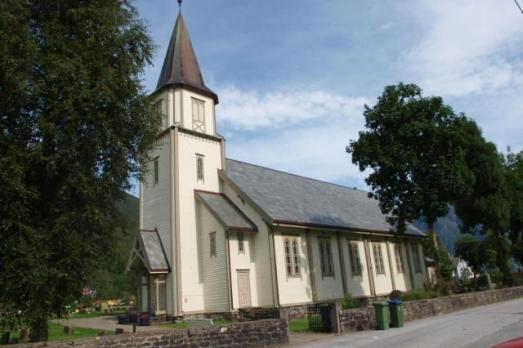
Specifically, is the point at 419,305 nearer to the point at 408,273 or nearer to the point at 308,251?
the point at 308,251

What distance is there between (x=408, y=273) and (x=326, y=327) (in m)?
21.6

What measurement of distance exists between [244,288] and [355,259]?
10024 millimetres

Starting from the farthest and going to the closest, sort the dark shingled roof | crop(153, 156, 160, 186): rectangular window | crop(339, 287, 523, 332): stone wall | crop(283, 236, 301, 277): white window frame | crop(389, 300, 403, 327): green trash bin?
crop(153, 156, 160, 186): rectangular window → the dark shingled roof → crop(283, 236, 301, 277): white window frame → crop(389, 300, 403, 327): green trash bin → crop(339, 287, 523, 332): stone wall

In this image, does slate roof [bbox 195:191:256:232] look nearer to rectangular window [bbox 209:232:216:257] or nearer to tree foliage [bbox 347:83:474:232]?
rectangular window [bbox 209:232:216:257]

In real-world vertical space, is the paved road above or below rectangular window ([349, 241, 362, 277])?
below

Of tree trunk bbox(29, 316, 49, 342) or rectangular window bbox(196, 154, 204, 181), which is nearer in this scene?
tree trunk bbox(29, 316, 49, 342)

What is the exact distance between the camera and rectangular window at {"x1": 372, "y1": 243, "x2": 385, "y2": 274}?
3309 cm

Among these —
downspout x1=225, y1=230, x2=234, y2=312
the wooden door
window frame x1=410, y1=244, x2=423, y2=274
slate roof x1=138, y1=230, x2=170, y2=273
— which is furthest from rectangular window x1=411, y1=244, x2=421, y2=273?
slate roof x1=138, y1=230, x2=170, y2=273

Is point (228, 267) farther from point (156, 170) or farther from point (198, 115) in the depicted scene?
point (198, 115)

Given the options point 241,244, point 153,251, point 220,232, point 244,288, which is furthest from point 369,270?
point 153,251

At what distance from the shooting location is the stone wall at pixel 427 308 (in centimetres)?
1722

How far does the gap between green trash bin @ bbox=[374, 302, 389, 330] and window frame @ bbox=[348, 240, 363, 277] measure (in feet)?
42.9

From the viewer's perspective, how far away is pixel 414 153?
26141 mm

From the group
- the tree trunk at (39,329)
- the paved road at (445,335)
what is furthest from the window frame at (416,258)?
the tree trunk at (39,329)
